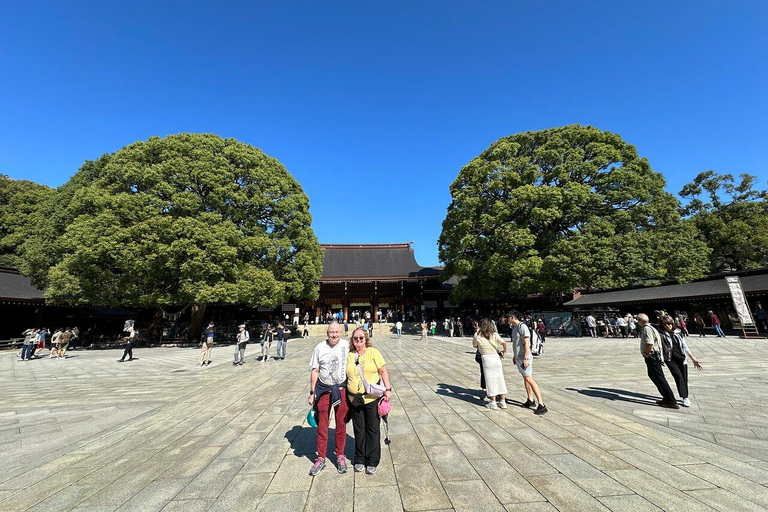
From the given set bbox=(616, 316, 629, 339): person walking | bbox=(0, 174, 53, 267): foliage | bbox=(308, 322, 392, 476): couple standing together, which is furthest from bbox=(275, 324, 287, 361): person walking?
bbox=(0, 174, 53, 267): foliage

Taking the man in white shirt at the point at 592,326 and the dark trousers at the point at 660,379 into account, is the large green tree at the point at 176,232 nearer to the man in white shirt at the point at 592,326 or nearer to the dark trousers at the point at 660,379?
the dark trousers at the point at 660,379

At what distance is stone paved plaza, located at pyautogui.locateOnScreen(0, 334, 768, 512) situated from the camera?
2.83 m

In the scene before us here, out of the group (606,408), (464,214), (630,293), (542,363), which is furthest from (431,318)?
(606,408)

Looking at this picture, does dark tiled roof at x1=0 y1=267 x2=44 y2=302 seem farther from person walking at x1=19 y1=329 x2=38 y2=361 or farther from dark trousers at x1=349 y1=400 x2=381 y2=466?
dark trousers at x1=349 y1=400 x2=381 y2=466

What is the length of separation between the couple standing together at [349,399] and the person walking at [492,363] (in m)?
2.84

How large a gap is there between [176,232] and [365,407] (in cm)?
1763

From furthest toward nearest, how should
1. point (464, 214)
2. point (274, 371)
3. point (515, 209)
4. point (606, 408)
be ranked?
point (464, 214) → point (515, 209) → point (274, 371) → point (606, 408)

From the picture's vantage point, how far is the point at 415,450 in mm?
3885

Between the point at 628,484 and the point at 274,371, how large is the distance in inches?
386

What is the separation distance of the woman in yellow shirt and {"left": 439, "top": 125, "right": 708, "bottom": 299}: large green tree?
59.3 feet

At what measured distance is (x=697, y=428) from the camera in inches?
176

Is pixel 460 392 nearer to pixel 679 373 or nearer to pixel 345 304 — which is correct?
pixel 679 373

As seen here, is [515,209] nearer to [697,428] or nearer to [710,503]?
[697,428]

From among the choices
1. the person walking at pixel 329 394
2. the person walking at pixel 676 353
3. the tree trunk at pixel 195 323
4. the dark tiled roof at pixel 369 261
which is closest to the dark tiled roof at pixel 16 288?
the tree trunk at pixel 195 323
